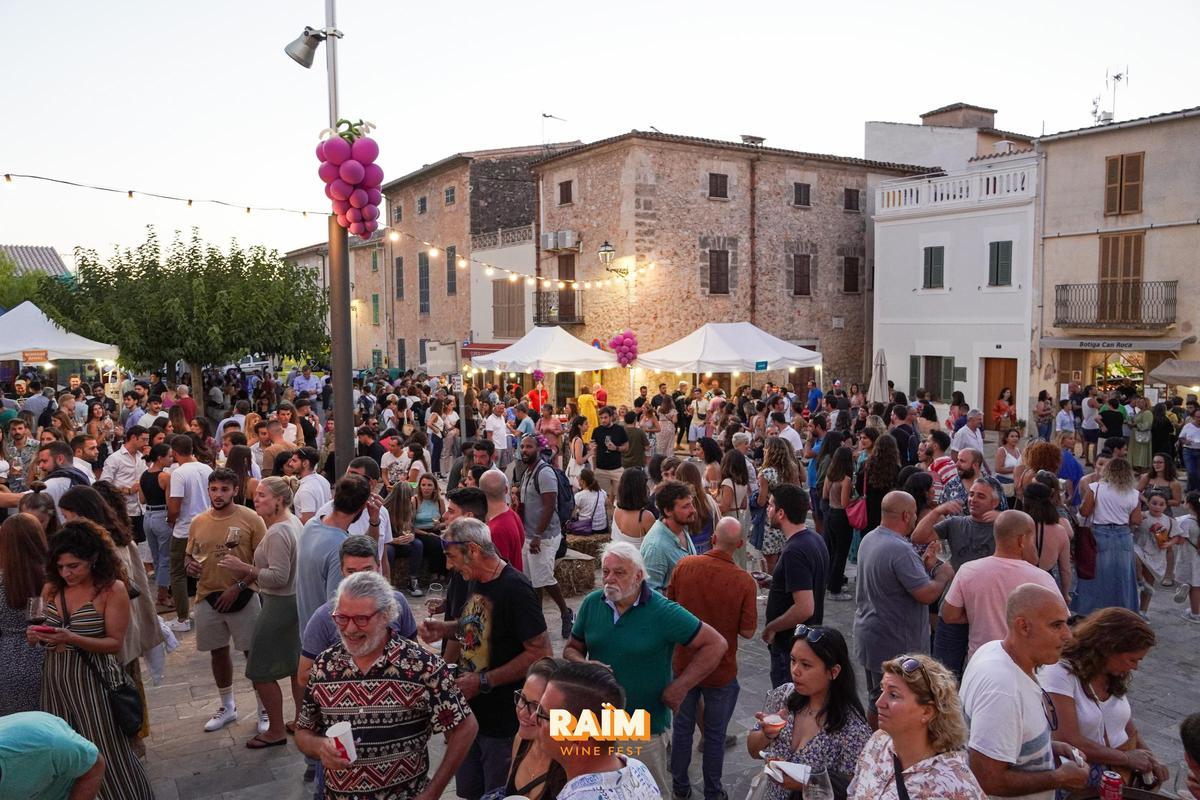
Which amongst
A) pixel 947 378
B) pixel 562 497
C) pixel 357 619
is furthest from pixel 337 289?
pixel 947 378

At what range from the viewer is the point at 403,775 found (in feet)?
9.25

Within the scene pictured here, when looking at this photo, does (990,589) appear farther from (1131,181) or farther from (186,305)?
(1131,181)

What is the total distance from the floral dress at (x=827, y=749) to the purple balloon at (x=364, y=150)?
5.30 m

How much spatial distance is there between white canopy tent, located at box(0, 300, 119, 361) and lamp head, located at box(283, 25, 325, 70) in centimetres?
1148

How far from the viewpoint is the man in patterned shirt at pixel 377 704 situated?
276 centimetres

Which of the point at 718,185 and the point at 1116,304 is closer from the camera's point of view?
the point at 1116,304

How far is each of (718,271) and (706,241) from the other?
2.98ft

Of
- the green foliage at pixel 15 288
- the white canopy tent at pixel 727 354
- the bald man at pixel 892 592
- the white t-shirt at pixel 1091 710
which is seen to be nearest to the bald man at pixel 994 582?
the bald man at pixel 892 592

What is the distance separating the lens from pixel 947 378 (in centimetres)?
2183

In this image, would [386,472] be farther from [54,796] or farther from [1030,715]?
[1030,715]

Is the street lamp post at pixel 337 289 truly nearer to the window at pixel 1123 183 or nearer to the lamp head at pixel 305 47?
the lamp head at pixel 305 47

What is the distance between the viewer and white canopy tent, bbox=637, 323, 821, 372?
16781 mm

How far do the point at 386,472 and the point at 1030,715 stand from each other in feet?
22.6

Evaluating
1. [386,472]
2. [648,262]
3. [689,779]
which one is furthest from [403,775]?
[648,262]
